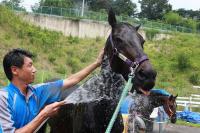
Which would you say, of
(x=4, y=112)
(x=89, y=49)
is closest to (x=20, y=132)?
(x=4, y=112)

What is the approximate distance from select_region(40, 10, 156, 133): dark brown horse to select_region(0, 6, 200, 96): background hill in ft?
86.7

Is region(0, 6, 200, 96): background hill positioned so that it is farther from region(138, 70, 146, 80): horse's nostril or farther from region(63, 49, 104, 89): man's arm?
region(138, 70, 146, 80): horse's nostril

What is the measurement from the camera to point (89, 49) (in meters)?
42.9

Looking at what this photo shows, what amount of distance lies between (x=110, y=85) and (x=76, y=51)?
36.9 metres

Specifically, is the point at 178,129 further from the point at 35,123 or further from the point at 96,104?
the point at 35,123

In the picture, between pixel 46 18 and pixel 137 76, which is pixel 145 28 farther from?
pixel 137 76

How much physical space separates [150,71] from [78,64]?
1308 inches

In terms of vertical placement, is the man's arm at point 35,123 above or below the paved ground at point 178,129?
above

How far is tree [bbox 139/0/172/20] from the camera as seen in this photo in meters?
85.7

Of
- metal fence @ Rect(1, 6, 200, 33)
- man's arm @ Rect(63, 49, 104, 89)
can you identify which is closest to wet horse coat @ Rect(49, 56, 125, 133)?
man's arm @ Rect(63, 49, 104, 89)

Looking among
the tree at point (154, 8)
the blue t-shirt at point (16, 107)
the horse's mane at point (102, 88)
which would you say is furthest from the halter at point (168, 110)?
the tree at point (154, 8)

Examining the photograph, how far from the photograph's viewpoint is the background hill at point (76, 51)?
35.6 metres

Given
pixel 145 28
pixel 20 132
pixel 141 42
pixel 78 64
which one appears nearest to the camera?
pixel 20 132

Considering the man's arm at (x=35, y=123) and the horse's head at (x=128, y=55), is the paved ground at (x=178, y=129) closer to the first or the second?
the horse's head at (x=128, y=55)
